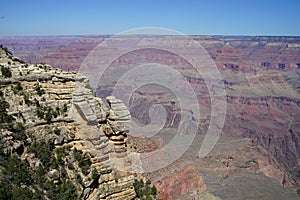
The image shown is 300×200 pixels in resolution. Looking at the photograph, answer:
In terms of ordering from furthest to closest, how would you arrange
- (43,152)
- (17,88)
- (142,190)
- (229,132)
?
(229,132), (142,190), (17,88), (43,152)

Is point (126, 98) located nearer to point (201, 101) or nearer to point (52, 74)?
point (201, 101)

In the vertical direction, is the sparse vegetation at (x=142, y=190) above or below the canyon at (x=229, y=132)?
above

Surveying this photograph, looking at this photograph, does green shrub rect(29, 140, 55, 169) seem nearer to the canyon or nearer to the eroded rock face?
the eroded rock face

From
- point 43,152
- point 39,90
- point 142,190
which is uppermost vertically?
point 39,90

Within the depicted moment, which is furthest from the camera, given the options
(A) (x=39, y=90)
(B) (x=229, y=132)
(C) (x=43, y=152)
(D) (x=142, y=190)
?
(B) (x=229, y=132)

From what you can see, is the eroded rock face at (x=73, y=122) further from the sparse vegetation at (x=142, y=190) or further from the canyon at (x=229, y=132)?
the sparse vegetation at (x=142, y=190)

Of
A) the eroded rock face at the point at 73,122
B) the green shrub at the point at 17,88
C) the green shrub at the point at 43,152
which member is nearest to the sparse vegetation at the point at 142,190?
the eroded rock face at the point at 73,122

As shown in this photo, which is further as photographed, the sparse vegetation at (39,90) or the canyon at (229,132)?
the canyon at (229,132)

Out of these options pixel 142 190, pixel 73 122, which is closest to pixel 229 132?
pixel 142 190

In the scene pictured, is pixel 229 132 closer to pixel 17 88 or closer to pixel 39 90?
pixel 39 90
